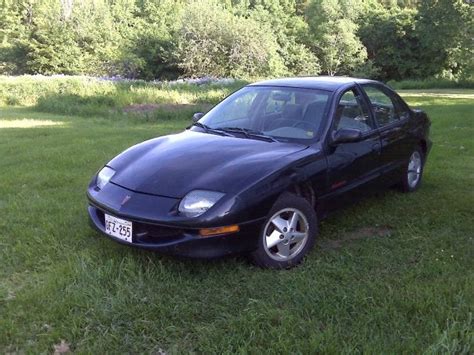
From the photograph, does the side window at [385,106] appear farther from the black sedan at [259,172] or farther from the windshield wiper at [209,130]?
the windshield wiper at [209,130]

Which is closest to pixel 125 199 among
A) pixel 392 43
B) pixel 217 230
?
pixel 217 230

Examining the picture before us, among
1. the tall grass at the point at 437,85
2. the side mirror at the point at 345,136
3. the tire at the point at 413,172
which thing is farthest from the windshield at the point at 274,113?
the tall grass at the point at 437,85

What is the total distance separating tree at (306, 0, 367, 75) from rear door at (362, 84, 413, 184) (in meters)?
36.8

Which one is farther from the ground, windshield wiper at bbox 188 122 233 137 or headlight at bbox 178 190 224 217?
windshield wiper at bbox 188 122 233 137

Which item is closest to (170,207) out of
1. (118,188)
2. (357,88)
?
(118,188)

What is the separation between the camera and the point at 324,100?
454 centimetres

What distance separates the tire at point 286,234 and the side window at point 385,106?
64.3 inches

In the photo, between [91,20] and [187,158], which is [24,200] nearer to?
[187,158]

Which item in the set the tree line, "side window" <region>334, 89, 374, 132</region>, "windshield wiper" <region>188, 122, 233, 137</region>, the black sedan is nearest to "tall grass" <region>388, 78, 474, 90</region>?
the tree line

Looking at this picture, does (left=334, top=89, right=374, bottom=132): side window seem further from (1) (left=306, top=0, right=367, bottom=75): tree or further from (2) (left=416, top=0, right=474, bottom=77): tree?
(1) (left=306, top=0, right=367, bottom=75): tree

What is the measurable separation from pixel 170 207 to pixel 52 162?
4.20m

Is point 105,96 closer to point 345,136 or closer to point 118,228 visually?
point 345,136

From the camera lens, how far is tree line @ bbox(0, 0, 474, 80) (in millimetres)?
28078

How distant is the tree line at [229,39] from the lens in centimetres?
2808
